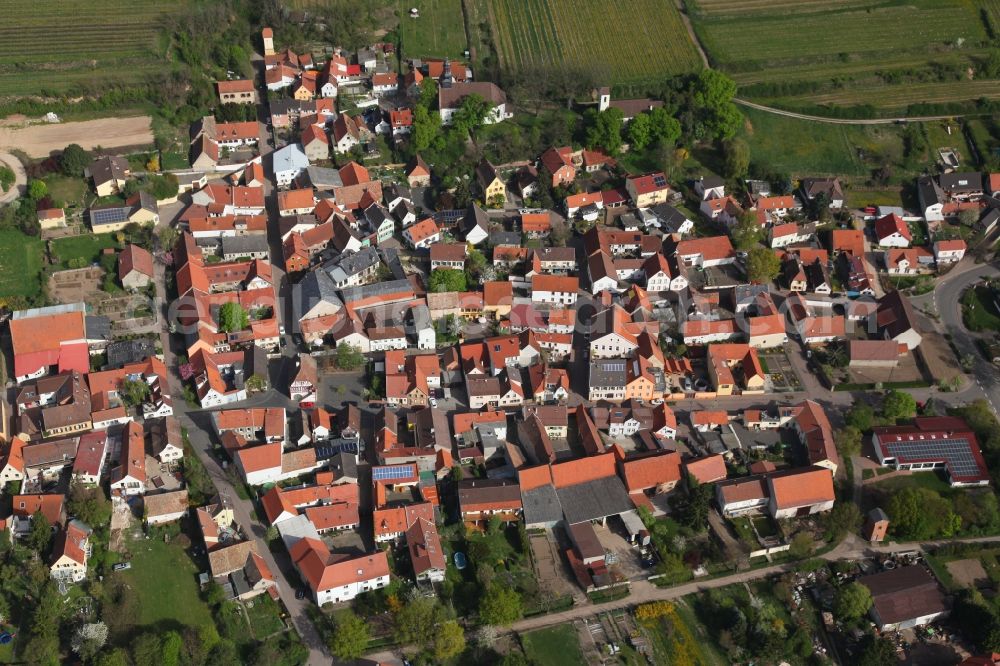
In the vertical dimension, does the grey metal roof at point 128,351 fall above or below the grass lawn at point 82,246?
below

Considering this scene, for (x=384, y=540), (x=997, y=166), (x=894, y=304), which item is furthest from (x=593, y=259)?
Answer: (x=997, y=166)

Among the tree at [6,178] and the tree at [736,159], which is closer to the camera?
the tree at [6,178]

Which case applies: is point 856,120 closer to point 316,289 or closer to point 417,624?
point 316,289

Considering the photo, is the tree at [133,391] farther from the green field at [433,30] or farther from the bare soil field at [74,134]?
the green field at [433,30]

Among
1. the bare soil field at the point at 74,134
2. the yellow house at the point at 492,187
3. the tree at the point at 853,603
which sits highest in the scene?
the bare soil field at the point at 74,134

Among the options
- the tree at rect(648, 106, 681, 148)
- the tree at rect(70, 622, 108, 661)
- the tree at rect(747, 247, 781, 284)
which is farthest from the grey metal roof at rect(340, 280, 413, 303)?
the tree at rect(648, 106, 681, 148)

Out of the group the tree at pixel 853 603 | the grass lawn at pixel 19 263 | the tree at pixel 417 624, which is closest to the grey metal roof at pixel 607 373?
the tree at pixel 853 603
